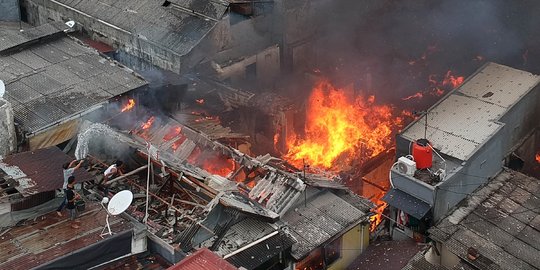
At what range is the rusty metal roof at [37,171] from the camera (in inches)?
721

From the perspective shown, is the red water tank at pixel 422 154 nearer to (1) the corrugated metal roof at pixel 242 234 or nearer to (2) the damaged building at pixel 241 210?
(2) the damaged building at pixel 241 210

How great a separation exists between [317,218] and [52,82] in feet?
40.8

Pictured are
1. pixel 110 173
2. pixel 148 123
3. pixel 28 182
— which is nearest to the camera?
pixel 28 182

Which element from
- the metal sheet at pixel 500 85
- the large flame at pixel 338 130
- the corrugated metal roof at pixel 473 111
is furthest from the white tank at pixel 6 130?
the metal sheet at pixel 500 85

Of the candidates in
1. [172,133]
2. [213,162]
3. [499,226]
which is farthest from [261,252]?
[499,226]

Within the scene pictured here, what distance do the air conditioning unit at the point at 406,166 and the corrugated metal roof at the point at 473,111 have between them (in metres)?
2.08

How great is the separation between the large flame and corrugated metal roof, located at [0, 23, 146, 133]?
9.75 metres

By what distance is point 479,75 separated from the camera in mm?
29297

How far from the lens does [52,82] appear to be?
87.3ft

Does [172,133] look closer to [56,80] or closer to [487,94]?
[56,80]

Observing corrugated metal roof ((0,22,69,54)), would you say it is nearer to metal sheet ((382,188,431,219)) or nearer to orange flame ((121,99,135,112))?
orange flame ((121,99,135,112))

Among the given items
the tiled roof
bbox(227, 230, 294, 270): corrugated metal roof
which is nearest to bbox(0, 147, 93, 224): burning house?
bbox(227, 230, 294, 270): corrugated metal roof

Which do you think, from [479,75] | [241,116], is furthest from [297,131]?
[479,75]

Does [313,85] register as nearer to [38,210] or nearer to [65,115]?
[65,115]
